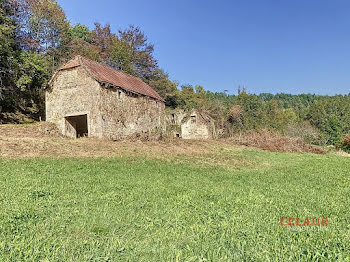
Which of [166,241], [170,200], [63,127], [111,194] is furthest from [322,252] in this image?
[63,127]

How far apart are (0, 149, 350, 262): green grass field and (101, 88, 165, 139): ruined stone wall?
981 cm

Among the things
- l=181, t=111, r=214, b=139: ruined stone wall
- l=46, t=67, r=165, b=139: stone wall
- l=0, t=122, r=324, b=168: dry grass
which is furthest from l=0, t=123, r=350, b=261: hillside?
l=181, t=111, r=214, b=139: ruined stone wall

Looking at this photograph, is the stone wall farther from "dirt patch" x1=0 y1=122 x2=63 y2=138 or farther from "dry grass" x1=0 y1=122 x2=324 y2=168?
"dry grass" x1=0 y1=122 x2=324 y2=168

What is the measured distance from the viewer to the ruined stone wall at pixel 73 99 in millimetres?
15047

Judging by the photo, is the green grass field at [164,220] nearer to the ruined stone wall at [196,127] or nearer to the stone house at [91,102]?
the stone house at [91,102]

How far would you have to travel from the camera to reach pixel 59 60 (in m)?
27.3

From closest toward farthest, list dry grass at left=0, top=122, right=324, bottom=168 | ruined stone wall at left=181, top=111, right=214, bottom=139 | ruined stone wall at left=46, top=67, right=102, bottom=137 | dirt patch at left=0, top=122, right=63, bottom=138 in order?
dry grass at left=0, top=122, right=324, bottom=168, dirt patch at left=0, top=122, right=63, bottom=138, ruined stone wall at left=46, top=67, right=102, bottom=137, ruined stone wall at left=181, top=111, right=214, bottom=139

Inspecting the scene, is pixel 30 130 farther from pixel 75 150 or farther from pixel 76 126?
pixel 75 150

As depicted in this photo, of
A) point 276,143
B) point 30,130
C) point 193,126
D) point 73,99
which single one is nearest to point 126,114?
point 73,99

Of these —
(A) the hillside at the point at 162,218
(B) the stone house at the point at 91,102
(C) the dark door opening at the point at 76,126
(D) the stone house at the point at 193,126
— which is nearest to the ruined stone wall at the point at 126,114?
(B) the stone house at the point at 91,102

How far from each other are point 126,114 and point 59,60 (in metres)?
16.2

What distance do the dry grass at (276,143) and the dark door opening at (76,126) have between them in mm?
14763

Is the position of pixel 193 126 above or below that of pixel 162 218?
above

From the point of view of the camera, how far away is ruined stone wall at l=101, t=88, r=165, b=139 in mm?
15433
